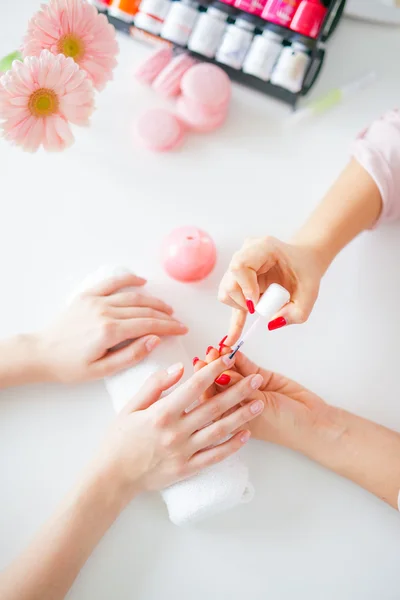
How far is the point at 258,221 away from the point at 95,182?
279 millimetres

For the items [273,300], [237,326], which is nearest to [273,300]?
[273,300]

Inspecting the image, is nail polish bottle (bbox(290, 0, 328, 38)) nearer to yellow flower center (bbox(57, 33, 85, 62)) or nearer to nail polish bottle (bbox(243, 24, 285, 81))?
nail polish bottle (bbox(243, 24, 285, 81))

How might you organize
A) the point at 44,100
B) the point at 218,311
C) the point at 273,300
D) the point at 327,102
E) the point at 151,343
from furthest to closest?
the point at 327,102 < the point at 218,311 < the point at 151,343 < the point at 273,300 < the point at 44,100

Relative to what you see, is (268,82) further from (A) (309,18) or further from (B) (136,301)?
(B) (136,301)

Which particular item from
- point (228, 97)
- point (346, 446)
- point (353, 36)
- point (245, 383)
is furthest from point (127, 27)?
point (346, 446)

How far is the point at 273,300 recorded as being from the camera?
0.63 m

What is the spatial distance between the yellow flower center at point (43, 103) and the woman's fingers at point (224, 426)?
421 millimetres

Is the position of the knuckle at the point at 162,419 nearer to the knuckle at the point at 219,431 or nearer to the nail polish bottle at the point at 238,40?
the knuckle at the point at 219,431

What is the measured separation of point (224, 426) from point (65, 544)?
0.24 m

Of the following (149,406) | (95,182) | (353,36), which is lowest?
(149,406)

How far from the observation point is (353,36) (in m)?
0.99

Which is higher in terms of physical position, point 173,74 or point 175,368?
point 173,74

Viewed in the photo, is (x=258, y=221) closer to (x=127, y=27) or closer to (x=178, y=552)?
(x=127, y=27)

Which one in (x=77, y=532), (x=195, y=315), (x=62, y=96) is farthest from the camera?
(x=195, y=315)
